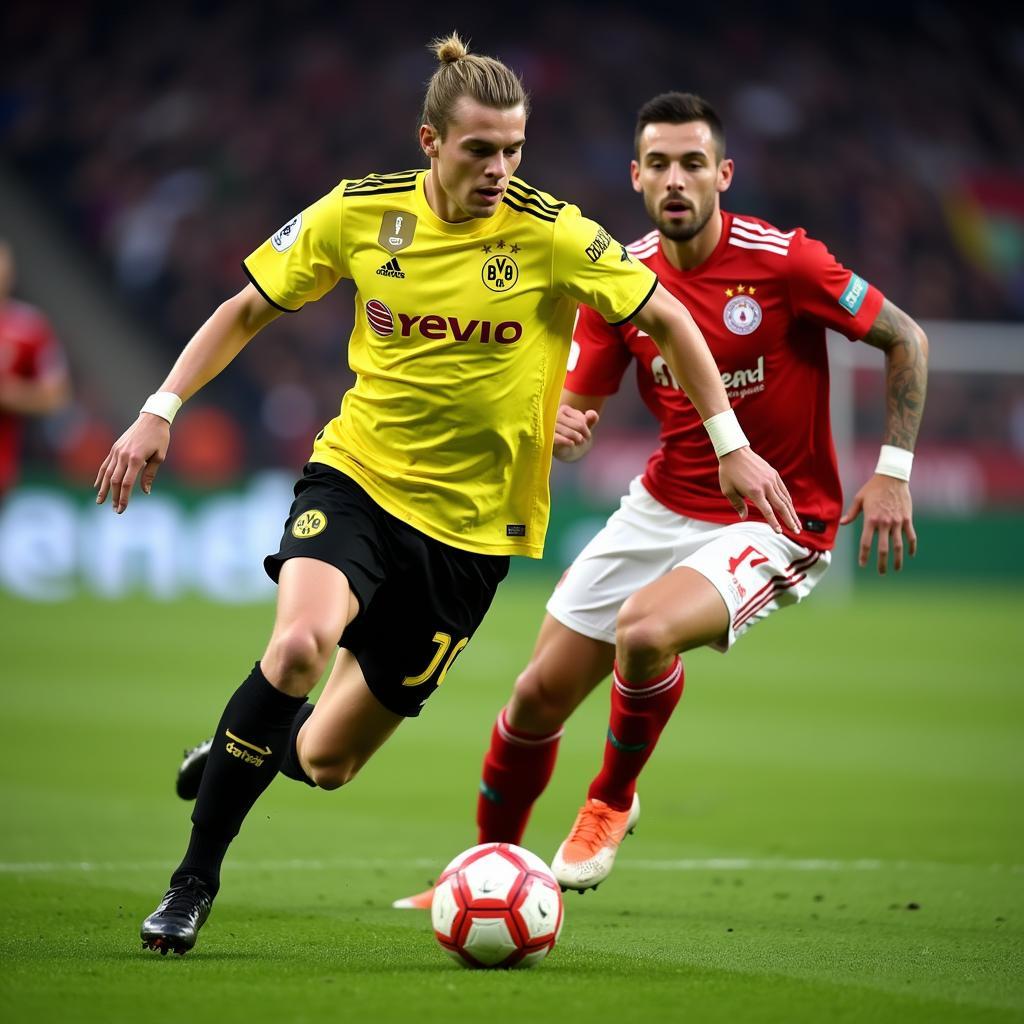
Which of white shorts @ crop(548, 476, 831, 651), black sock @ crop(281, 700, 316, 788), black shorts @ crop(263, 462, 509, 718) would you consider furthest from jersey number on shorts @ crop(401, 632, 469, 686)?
white shorts @ crop(548, 476, 831, 651)

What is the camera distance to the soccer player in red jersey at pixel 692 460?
553 centimetres

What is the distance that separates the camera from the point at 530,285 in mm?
4781

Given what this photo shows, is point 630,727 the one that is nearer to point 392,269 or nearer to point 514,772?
point 514,772

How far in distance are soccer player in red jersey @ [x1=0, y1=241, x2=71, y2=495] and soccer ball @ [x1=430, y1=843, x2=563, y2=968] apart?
5317 millimetres

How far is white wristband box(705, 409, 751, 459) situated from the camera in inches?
184

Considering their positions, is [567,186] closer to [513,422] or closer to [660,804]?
[660,804]

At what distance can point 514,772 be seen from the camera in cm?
576

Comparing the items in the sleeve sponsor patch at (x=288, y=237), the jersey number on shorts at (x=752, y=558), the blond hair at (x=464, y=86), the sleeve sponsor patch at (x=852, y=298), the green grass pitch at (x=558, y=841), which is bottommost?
the green grass pitch at (x=558, y=841)

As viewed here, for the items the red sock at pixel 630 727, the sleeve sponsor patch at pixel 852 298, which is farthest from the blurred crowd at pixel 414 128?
the sleeve sponsor patch at pixel 852 298

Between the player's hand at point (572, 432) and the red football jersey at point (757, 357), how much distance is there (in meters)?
0.46

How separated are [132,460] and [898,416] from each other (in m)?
2.51

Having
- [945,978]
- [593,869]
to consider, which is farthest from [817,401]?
[945,978]

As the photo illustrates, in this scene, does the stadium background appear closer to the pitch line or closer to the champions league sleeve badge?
the pitch line

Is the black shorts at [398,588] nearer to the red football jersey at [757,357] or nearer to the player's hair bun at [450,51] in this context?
the red football jersey at [757,357]
